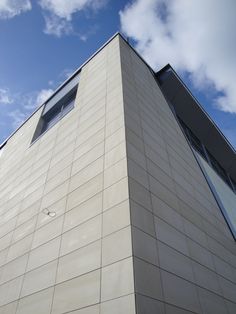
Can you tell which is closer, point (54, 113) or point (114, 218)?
point (114, 218)

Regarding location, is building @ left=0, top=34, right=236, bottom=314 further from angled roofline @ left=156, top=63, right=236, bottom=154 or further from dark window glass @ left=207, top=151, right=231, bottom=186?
dark window glass @ left=207, top=151, right=231, bottom=186

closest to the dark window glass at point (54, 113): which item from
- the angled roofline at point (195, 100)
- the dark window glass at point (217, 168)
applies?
the angled roofline at point (195, 100)

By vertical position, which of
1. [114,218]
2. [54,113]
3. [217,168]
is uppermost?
[217,168]

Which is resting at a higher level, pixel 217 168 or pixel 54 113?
pixel 217 168

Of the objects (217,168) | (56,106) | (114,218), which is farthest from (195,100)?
(114,218)

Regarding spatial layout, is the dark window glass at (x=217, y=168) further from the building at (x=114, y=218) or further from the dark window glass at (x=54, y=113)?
the dark window glass at (x=54, y=113)

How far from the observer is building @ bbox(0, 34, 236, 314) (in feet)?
17.5

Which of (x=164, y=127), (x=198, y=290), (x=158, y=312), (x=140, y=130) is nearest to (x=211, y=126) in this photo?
(x=164, y=127)

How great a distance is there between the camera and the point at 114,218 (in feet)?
19.8

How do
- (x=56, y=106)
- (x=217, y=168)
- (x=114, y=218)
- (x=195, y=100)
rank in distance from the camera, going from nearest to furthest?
(x=114, y=218) → (x=56, y=106) → (x=195, y=100) → (x=217, y=168)

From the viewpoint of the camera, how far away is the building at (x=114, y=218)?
534cm

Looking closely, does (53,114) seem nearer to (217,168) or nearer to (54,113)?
(54,113)

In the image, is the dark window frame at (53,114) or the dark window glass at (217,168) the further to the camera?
the dark window glass at (217,168)

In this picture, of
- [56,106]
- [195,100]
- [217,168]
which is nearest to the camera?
[56,106]
